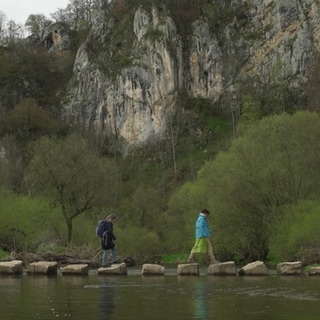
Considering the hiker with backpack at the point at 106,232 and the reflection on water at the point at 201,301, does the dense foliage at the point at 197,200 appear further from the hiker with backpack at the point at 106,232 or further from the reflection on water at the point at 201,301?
the reflection on water at the point at 201,301

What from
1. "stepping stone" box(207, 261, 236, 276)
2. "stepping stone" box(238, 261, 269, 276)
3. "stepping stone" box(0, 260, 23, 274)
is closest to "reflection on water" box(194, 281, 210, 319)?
"stepping stone" box(207, 261, 236, 276)

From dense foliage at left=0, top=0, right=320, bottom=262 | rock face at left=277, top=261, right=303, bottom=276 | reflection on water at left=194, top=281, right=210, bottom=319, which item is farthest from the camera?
dense foliage at left=0, top=0, right=320, bottom=262

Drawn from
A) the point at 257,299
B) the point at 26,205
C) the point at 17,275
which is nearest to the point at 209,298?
the point at 257,299

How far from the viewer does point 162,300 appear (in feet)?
46.0

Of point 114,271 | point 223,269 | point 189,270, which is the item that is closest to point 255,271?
point 223,269

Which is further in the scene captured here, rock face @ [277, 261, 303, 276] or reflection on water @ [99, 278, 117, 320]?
rock face @ [277, 261, 303, 276]

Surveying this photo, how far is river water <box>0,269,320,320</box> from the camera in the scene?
1145cm

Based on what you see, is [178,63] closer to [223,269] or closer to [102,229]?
[102,229]

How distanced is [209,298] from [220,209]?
83.3 ft

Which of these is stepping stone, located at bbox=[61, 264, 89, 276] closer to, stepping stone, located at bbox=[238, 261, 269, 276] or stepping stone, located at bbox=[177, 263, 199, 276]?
stepping stone, located at bbox=[177, 263, 199, 276]

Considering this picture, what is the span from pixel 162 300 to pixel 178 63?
127233 millimetres

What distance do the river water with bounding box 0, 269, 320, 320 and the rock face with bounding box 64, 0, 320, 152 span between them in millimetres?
110176

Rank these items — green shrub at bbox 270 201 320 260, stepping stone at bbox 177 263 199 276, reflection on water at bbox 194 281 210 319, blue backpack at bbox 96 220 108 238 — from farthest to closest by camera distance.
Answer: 1. green shrub at bbox 270 201 320 260
2. blue backpack at bbox 96 220 108 238
3. stepping stone at bbox 177 263 199 276
4. reflection on water at bbox 194 281 210 319

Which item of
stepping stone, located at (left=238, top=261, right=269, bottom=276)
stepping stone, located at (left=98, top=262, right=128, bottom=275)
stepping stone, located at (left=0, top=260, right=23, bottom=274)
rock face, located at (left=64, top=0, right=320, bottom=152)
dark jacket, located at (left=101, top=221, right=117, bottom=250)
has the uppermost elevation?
rock face, located at (left=64, top=0, right=320, bottom=152)
